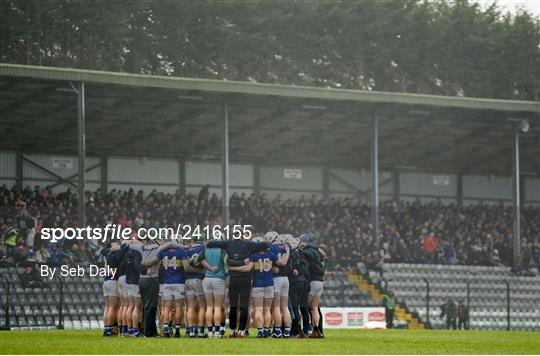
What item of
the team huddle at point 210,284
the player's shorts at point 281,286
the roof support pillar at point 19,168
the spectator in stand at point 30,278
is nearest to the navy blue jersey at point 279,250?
the team huddle at point 210,284

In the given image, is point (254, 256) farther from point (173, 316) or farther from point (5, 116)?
point (5, 116)

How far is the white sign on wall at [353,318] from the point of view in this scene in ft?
135

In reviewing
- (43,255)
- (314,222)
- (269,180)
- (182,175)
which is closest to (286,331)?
(43,255)

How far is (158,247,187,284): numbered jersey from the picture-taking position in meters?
28.1

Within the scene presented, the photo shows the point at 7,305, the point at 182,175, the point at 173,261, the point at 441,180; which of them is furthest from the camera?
the point at 441,180

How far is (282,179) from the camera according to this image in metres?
58.3

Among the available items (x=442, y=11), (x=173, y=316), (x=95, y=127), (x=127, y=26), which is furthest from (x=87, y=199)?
(x=442, y=11)

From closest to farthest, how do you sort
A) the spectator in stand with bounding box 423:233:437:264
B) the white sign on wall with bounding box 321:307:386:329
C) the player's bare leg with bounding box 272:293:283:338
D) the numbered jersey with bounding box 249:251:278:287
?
the numbered jersey with bounding box 249:251:278:287 → the player's bare leg with bounding box 272:293:283:338 → the white sign on wall with bounding box 321:307:386:329 → the spectator in stand with bounding box 423:233:437:264

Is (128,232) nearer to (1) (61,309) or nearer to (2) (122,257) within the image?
(1) (61,309)

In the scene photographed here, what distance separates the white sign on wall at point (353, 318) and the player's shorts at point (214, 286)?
1339 cm

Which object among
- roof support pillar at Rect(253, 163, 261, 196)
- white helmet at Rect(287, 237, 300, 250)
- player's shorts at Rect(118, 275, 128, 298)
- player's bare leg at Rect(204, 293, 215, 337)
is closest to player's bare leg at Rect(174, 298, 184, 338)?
player's bare leg at Rect(204, 293, 215, 337)

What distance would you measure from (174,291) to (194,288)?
428 millimetres

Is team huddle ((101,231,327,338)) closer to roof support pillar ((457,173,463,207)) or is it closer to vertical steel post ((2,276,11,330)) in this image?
vertical steel post ((2,276,11,330))

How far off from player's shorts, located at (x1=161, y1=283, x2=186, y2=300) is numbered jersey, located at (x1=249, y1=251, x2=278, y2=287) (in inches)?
61.0
